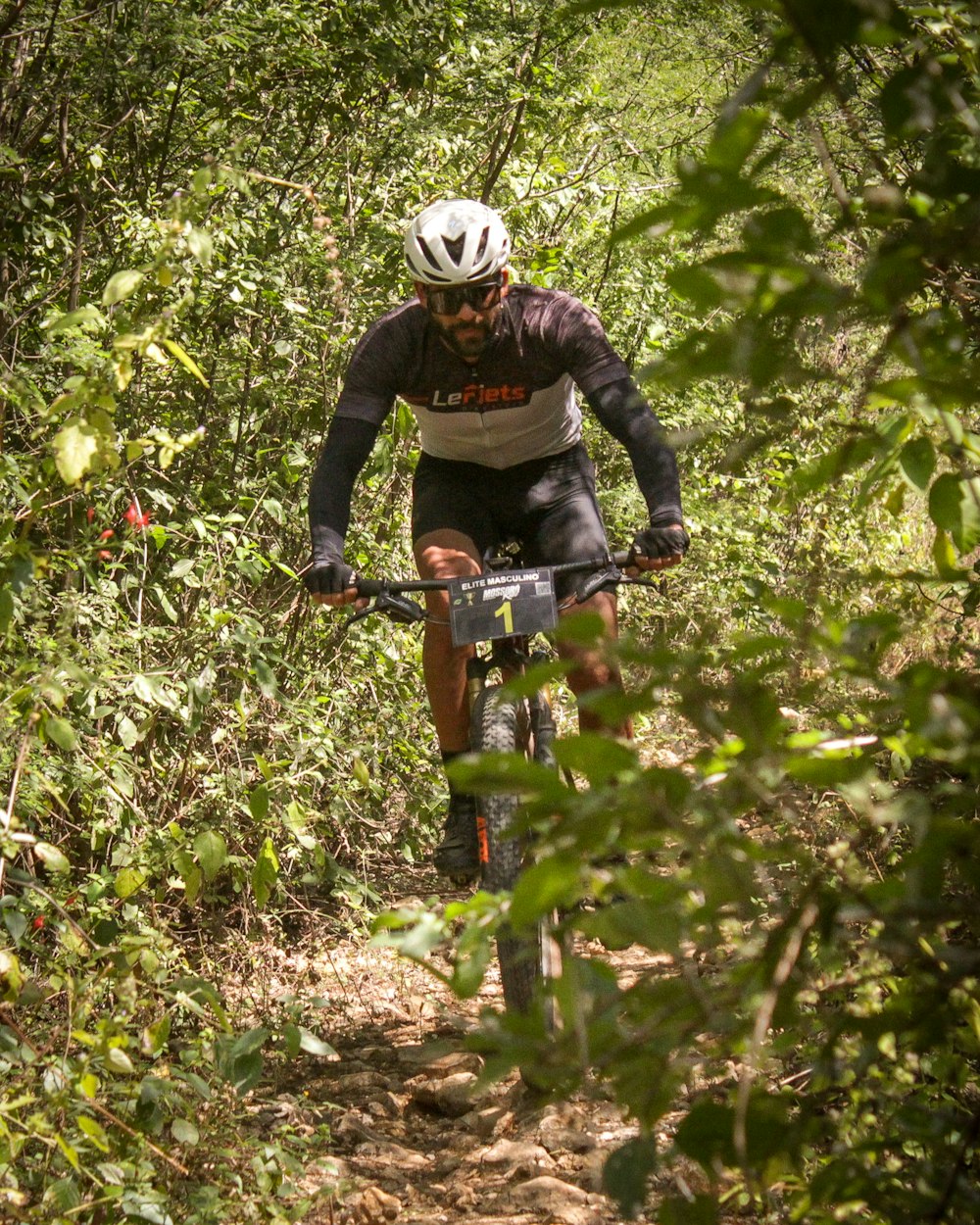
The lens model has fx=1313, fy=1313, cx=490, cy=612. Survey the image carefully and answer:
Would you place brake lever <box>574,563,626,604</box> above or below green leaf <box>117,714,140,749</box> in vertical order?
above

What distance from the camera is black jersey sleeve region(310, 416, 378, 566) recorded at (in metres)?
4.38

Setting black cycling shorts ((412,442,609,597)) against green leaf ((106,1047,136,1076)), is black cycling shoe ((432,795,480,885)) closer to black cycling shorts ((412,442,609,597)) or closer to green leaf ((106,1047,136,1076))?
black cycling shorts ((412,442,609,597))

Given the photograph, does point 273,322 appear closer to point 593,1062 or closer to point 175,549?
point 175,549

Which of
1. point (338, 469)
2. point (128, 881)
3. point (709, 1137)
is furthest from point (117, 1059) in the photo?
point (338, 469)

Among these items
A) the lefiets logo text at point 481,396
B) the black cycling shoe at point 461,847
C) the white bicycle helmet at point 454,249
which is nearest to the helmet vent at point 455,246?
the white bicycle helmet at point 454,249

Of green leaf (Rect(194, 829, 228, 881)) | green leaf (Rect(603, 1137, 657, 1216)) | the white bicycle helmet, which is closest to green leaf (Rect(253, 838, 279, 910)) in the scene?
green leaf (Rect(194, 829, 228, 881))

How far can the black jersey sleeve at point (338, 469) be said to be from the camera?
4.38m

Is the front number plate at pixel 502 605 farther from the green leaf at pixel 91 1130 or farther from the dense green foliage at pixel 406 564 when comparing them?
the green leaf at pixel 91 1130

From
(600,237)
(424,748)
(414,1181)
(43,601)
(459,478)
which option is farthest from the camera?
(600,237)

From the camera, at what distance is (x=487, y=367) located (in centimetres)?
451

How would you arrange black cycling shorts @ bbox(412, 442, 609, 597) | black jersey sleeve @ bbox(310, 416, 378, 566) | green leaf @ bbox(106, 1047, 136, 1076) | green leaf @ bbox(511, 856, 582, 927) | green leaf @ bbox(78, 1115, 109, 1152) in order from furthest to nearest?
black cycling shorts @ bbox(412, 442, 609, 597) → black jersey sleeve @ bbox(310, 416, 378, 566) → green leaf @ bbox(106, 1047, 136, 1076) → green leaf @ bbox(78, 1115, 109, 1152) → green leaf @ bbox(511, 856, 582, 927)

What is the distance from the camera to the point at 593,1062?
4.25 ft

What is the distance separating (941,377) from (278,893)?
3930 mm

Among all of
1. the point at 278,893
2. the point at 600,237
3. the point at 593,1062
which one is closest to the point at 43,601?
the point at 278,893
